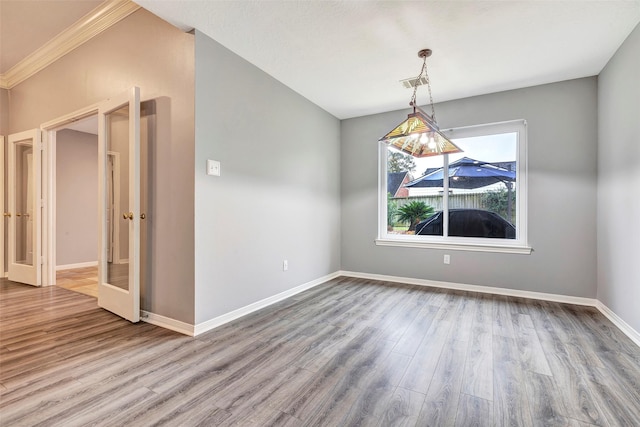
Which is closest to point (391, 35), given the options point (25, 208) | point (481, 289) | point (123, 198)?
point (123, 198)

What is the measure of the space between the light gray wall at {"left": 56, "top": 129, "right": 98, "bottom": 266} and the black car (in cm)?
622

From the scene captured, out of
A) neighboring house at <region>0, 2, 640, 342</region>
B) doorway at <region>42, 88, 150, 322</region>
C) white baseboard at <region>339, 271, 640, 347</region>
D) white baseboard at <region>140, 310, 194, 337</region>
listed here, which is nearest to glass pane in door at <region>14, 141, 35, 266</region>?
neighboring house at <region>0, 2, 640, 342</region>

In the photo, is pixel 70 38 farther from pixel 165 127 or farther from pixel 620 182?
pixel 620 182

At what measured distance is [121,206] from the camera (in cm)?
279

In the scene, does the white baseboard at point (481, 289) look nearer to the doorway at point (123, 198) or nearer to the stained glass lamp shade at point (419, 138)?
the stained glass lamp shade at point (419, 138)

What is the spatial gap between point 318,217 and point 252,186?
4.61ft

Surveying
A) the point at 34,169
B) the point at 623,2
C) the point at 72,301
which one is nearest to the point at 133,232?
the point at 72,301

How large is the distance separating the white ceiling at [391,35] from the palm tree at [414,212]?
1.61m

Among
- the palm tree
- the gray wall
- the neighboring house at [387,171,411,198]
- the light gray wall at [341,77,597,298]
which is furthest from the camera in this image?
the neighboring house at [387,171,411,198]

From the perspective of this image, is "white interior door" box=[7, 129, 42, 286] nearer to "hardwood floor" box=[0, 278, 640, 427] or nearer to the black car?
"hardwood floor" box=[0, 278, 640, 427]

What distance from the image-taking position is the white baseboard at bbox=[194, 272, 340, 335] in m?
2.49

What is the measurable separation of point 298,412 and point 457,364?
116cm

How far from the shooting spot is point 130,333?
240 cm

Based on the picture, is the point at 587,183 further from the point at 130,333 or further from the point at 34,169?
the point at 34,169
